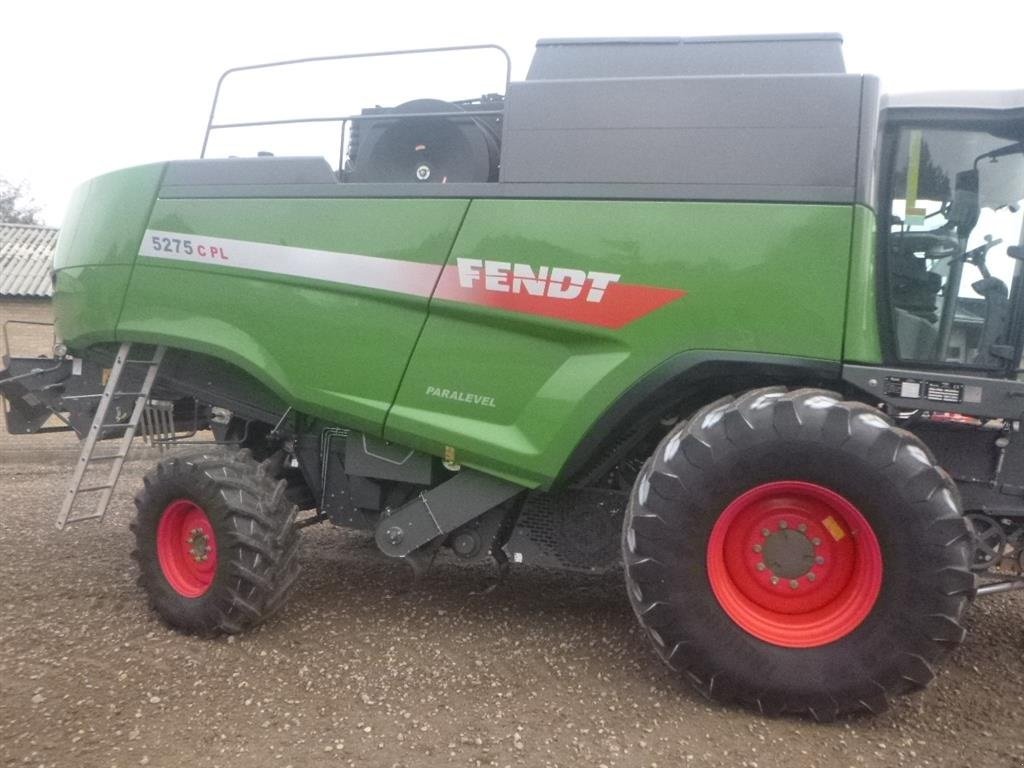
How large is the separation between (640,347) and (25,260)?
1894 cm

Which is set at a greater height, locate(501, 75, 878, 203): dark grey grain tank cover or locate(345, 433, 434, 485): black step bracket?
locate(501, 75, 878, 203): dark grey grain tank cover

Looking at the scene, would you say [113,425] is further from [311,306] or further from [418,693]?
[418,693]

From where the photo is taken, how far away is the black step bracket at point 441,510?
4.01 meters

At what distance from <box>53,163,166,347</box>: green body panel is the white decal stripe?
18cm

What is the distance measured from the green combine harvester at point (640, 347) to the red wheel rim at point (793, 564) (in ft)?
0.04

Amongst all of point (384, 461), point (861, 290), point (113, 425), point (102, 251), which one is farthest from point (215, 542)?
point (861, 290)

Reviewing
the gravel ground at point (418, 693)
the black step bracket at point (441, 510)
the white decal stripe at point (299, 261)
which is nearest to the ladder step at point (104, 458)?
the gravel ground at point (418, 693)

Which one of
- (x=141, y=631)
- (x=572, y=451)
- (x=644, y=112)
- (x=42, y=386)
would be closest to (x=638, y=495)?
(x=572, y=451)

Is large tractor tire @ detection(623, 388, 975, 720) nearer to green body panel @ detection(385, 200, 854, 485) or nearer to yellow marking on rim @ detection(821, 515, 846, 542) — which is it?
yellow marking on rim @ detection(821, 515, 846, 542)

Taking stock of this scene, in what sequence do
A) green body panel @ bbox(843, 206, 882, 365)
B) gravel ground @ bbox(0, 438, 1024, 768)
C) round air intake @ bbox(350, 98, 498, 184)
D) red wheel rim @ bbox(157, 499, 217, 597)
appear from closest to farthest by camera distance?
gravel ground @ bbox(0, 438, 1024, 768), green body panel @ bbox(843, 206, 882, 365), round air intake @ bbox(350, 98, 498, 184), red wheel rim @ bbox(157, 499, 217, 597)

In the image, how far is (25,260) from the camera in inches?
736

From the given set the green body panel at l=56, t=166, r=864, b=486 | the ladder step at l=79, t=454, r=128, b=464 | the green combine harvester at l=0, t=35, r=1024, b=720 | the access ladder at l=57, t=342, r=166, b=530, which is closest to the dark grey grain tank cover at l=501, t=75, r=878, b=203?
the green combine harvester at l=0, t=35, r=1024, b=720

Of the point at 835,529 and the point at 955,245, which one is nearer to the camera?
the point at 835,529

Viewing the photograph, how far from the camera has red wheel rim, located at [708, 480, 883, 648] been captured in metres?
3.18
